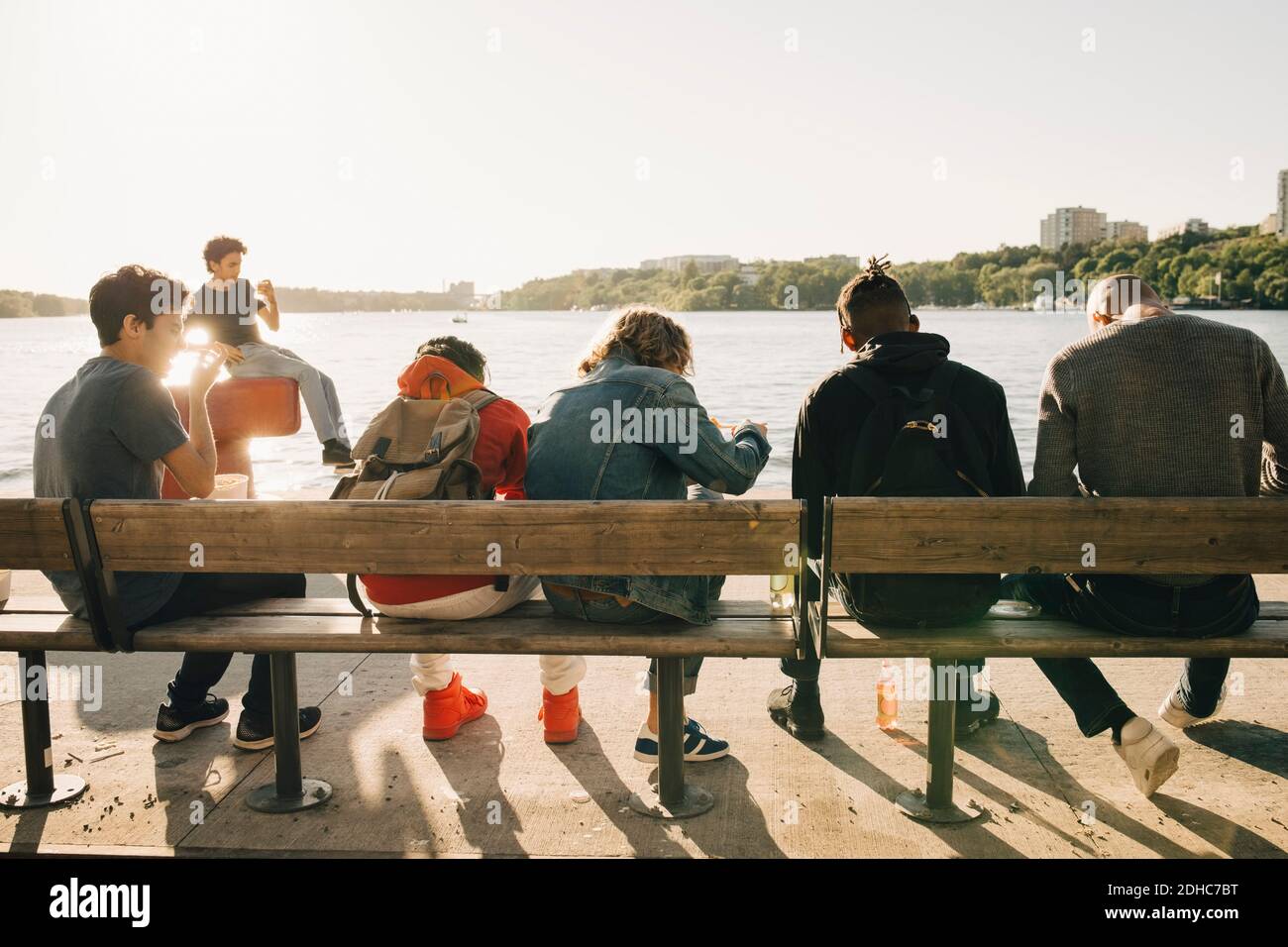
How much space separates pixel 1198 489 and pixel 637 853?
2.07 meters

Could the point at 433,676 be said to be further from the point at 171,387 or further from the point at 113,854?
the point at 171,387

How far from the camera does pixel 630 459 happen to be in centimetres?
362

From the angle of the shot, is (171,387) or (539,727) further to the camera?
(171,387)

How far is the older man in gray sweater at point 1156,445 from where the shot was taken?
3438 mm

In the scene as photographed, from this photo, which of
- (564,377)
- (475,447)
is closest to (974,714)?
(475,447)

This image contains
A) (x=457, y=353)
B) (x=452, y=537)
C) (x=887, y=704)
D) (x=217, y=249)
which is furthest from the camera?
(x=217, y=249)

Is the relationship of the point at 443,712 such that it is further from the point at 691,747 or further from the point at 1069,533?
the point at 1069,533

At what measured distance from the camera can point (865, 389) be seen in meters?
3.53

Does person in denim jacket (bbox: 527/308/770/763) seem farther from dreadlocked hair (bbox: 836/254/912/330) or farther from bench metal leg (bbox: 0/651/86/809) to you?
bench metal leg (bbox: 0/651/86/809)

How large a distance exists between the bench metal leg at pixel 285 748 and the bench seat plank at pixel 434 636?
5.1 inches

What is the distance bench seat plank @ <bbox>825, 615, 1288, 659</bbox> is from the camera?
11.0 feet

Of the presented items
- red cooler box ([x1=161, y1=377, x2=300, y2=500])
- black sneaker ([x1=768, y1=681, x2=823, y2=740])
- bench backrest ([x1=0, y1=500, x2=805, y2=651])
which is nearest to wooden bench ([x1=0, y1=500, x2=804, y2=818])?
bench backrest ([x1=0, y1=500, x2=805, y2=651])

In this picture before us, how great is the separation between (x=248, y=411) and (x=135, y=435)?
2678 millimetres
